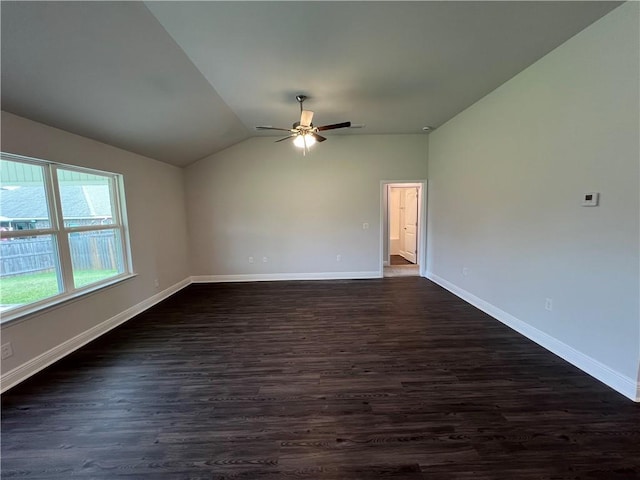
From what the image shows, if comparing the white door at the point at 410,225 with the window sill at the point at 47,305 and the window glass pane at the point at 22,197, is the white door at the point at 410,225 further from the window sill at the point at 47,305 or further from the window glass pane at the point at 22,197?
the window glass pane at the point at 22,197

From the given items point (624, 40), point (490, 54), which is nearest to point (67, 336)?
point (490, 54)

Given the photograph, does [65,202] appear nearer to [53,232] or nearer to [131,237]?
[53,232]

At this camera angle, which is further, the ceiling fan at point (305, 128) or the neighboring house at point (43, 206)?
the ceiling fan at point (305, 128)

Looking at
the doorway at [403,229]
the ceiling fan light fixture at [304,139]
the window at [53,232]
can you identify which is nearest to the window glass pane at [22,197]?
the window at [53,232]

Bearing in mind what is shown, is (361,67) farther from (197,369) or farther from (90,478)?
(90,478)

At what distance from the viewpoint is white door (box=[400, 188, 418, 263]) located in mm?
7020

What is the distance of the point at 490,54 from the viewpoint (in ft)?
8.80

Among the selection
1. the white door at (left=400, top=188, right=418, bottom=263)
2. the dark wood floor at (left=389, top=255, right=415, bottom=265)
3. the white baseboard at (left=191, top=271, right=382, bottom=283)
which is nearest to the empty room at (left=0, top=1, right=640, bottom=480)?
the white baseboard at (left=191, top=271, right=382, bottom=283)

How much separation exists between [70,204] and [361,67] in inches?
144

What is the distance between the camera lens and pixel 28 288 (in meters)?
2.66

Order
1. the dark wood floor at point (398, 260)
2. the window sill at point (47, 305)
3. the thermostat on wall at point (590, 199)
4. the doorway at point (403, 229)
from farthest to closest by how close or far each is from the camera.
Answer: the dark wood floor at point (398, 260) < the doorway at point (403, 229) < the window sill at point (47, 305) < the thermostat on wall at point (590, 199)

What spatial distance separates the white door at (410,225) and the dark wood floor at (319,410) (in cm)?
389

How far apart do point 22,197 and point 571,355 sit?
5.46 meters

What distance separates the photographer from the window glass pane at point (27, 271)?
2.48m
